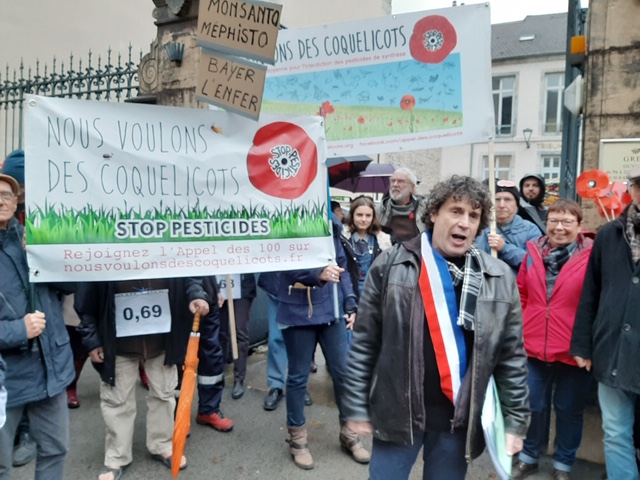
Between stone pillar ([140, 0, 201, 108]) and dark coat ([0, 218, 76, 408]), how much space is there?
10.4ft

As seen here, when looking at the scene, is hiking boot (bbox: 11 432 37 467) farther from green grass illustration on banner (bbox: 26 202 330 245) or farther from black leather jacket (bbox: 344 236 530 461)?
black leather jacket (bbox: 344 236 530 461)

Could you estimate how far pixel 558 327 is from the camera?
137 inches

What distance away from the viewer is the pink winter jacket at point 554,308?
3.46 metres

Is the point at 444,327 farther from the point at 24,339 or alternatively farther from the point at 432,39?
the point at 432,39

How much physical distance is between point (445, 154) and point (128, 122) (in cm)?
3400

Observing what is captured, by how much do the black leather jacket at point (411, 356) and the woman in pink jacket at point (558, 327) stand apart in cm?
123

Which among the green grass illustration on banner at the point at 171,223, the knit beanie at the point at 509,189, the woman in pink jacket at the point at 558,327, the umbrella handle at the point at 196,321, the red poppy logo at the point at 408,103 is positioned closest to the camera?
the green grass illustration on banner at the point at 171,223

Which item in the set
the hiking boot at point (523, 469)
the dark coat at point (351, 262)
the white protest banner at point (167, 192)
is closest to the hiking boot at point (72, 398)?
the white protest banner at point (167, 192)

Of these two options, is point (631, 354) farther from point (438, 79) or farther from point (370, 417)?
point (438, 79)

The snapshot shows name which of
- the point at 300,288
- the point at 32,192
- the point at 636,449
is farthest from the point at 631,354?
the point at 32,192

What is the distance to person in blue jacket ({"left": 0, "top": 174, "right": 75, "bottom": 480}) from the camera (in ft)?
8.64

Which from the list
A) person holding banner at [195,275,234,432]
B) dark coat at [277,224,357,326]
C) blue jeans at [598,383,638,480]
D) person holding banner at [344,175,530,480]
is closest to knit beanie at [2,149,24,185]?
person holding banner at [195,275,234,432]

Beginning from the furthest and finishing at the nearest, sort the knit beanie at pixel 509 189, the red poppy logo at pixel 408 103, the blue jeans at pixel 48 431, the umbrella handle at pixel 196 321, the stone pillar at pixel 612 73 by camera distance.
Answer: the knit beanie at pixel 509 189, the stone pillar at pixel 612 73, the red poppy logo at pixel 408 103, the umbrella handle at pixel 196 321, the blue jeans at pixel 48 431

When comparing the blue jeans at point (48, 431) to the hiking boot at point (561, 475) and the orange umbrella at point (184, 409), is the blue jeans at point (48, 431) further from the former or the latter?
the hiking boot at point (561, 475)
